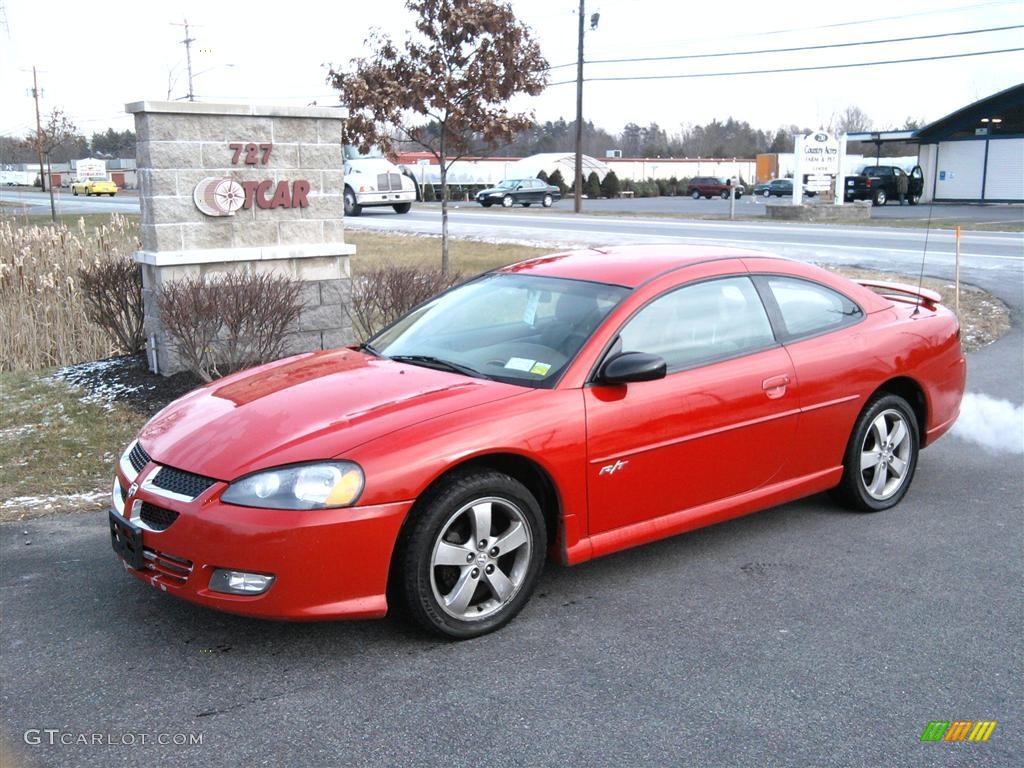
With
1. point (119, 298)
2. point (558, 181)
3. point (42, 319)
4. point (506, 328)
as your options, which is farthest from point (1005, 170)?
point (506, 328)

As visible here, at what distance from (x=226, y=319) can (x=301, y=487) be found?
4429 mm

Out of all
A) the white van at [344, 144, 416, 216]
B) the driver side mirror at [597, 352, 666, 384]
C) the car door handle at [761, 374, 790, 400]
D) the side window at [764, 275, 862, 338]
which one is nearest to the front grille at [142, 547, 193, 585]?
the driver side mirror at [597, 352, 666, 384]

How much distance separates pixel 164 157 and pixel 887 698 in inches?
277

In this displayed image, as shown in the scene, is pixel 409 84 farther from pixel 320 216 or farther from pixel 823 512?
pixel 823 512

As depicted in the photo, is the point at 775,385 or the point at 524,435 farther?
the point at 775,385

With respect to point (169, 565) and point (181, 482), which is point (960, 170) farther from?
point (169, 565)

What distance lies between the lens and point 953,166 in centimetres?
4738

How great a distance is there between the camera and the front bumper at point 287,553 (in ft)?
11.9

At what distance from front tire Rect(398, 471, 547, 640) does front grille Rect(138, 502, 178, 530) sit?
0.89 m

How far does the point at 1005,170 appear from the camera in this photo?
45.6 m

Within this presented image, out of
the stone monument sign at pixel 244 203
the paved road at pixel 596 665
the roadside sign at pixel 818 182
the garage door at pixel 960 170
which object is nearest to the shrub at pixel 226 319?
the stone monument sign at pixel 244 203

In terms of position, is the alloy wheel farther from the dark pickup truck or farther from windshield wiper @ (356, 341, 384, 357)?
the dark pickup truck

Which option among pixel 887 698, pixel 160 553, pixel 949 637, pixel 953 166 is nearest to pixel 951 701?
pixel 887 698

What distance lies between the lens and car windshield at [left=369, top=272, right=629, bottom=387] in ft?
14.8
